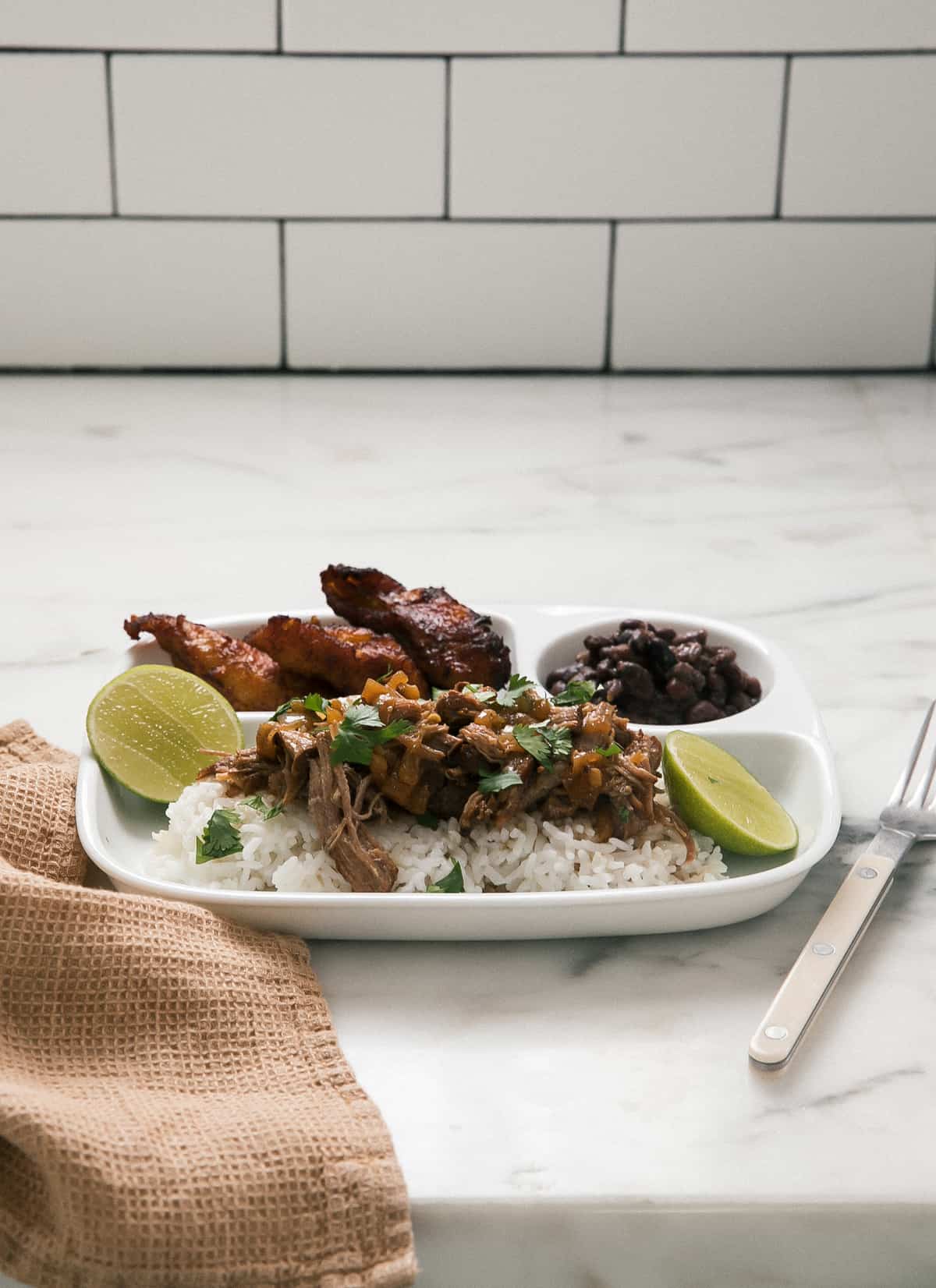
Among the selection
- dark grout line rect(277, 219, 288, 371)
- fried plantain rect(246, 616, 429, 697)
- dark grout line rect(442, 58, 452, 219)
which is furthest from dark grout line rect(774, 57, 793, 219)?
fried plantain rect(246, 616, 429, 697)

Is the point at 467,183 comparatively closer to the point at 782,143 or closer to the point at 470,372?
the point at 470,372

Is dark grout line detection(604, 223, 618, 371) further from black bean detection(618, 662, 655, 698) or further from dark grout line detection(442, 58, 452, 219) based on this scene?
black bean detection(618, 662, 655, 698)

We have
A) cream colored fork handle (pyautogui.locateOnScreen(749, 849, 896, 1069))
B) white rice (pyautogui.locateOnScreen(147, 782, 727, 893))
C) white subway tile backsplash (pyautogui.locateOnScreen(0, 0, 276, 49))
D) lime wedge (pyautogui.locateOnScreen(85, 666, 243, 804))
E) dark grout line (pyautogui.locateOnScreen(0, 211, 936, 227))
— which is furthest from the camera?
dark grout line (pyautogui.locateOnScreen(0, 211, 936, 227))

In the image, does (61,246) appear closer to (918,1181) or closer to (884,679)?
(884,679)

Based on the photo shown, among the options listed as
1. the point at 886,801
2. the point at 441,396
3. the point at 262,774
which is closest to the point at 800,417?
the point at 441,396

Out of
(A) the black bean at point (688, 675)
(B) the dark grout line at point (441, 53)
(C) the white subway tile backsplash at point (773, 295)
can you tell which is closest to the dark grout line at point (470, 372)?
(C) the white subway tile backsplash at point (773, 295)

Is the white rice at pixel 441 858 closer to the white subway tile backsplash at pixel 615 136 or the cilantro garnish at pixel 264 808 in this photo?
the cilantro garnish at pixel 264 808
